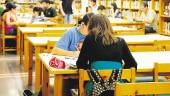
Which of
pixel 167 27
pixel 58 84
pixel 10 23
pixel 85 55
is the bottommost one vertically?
pixel 167 27

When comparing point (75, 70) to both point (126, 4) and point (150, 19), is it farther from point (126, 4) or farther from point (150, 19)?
point (126, 4)

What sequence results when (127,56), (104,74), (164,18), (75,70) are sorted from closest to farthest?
(104,74) → (75,70) → (127,56) → (164,18)

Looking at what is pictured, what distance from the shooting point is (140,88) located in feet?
7.61

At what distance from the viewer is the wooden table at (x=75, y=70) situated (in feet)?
10.2

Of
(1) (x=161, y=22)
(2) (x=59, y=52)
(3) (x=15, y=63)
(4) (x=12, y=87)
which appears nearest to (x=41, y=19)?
(3) (x=15, y=63)

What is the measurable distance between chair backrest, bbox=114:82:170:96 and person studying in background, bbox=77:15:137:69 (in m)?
0.86

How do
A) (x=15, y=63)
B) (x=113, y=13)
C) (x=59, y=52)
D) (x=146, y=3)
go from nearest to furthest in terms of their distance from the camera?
1. (x=59, y=52)
2. (x=15, y=63)
3. (x=146, y=3)
4. (x=113, y=13)

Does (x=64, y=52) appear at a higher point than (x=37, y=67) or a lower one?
higher

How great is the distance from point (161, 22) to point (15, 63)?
146 inches

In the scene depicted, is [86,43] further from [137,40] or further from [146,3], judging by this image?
[146,3]

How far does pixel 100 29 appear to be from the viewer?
3230 mm

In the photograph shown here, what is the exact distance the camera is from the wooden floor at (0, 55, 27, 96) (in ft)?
16.7

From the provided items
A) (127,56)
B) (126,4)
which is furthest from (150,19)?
(127,56)

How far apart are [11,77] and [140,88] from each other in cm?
396
